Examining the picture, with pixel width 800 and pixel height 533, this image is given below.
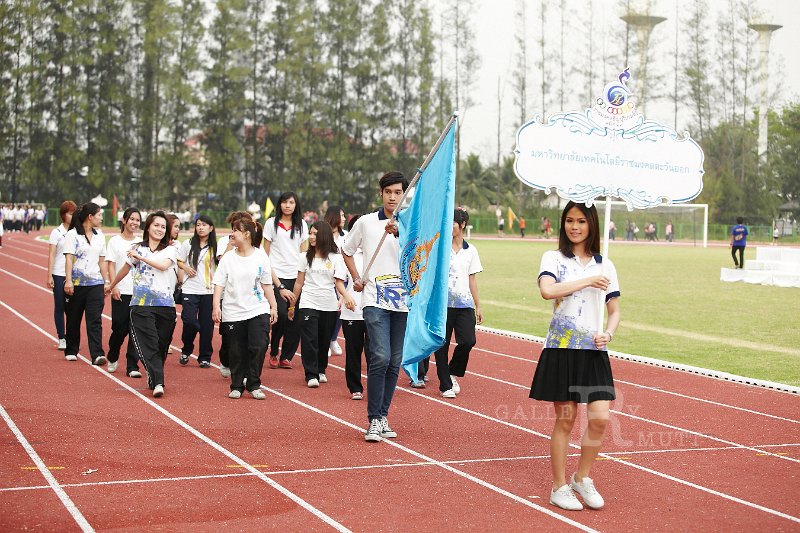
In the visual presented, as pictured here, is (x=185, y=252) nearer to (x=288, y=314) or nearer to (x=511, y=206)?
(x=288, y=314)

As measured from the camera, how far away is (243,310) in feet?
30.8

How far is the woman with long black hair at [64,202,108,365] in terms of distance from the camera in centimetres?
1127

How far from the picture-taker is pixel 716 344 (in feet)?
47.2

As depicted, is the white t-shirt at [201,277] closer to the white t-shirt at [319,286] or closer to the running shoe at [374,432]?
the white t-shirt at [319,286]

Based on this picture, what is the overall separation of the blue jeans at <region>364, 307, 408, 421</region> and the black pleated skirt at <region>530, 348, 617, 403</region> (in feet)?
6.08

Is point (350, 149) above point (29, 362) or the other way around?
above

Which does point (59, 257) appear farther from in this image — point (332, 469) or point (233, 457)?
point (332, 469)

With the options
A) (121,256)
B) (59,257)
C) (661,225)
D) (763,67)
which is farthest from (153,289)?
(763,67)

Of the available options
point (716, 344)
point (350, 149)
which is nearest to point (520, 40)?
point (350, 149)

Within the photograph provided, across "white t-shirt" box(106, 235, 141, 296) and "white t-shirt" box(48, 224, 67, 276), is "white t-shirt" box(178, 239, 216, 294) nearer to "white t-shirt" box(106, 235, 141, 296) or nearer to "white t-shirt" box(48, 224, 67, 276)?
"white t-shirt" box(106, 235, 141, 296)

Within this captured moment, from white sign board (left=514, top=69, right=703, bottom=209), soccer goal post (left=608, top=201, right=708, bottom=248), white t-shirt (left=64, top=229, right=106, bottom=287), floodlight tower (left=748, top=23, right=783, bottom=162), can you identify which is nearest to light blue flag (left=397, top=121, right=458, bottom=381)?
white sign board (left=514, top=69, right=703, bottom=209)

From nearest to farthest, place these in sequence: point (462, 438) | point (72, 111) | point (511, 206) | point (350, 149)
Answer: point (462, 438)
point (72, 111)
point (350, 149)
point (511, 206)

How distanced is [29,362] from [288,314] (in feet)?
9.28

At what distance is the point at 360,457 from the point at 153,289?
146 inches
